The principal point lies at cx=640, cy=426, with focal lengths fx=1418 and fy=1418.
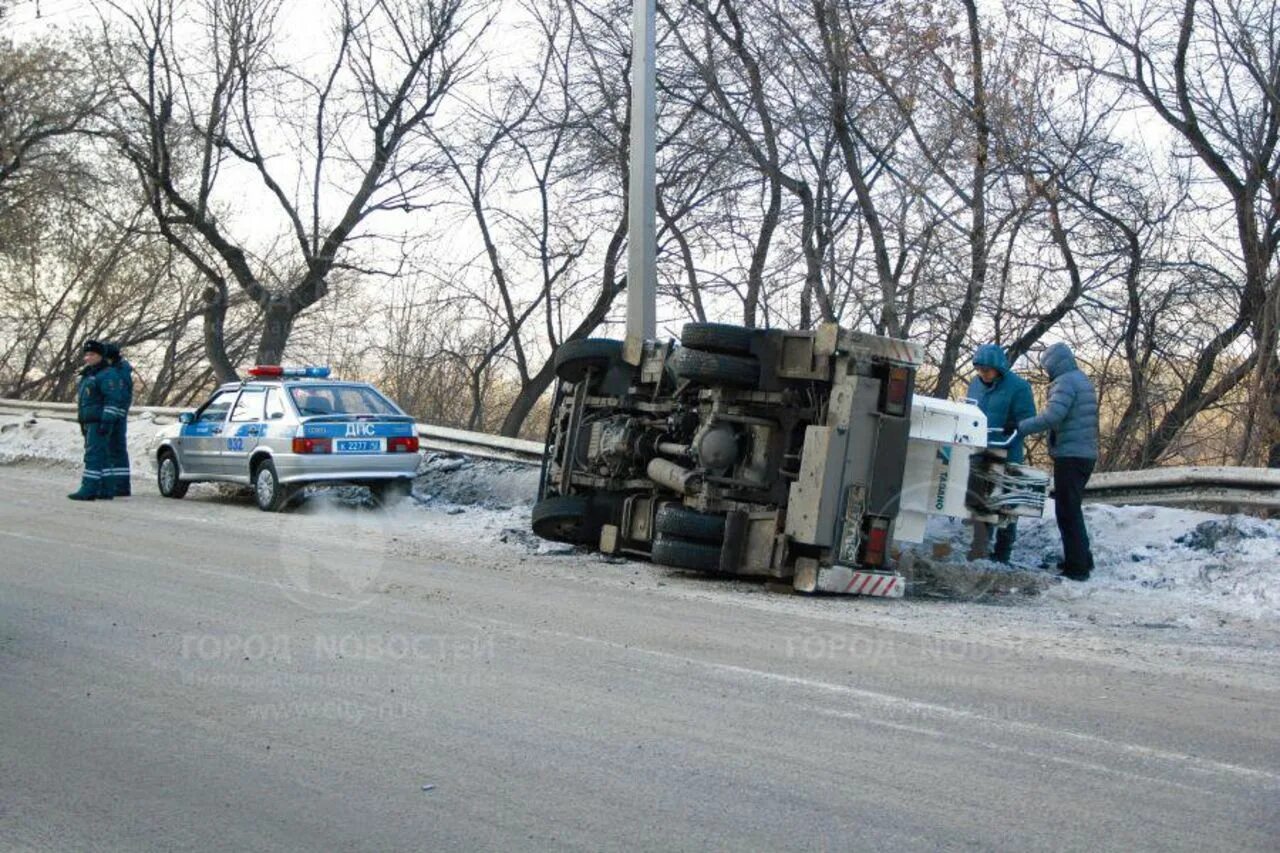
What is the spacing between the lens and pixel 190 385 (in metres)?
42.1

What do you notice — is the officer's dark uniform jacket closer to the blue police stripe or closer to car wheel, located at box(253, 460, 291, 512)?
car wheel, located at box(253, 460, 291, 512)

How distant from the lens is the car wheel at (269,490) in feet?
52.0

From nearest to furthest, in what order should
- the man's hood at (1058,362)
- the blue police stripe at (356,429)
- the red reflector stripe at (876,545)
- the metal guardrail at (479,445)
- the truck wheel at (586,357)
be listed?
the red reflector stripe at (876,545)
the man's hood at (1058,362)
the truck wheel at (586,357)
the blue police stripe at (356,429)
the metal guardrail at (479,445)

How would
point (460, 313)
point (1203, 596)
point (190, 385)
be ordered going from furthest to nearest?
point (190, 385) → point (460, 313) → point (1203, 596)

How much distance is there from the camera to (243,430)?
650 inches

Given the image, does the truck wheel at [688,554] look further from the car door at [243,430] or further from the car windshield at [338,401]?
the car door at [243,430]

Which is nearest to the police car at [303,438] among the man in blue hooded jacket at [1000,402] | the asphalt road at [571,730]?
the asphalt road at [571,730]

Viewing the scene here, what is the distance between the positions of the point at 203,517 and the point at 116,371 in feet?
9.20

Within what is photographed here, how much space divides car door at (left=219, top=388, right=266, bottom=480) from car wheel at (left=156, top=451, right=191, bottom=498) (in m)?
1.19

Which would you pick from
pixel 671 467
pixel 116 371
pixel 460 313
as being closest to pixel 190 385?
pixel 460 313

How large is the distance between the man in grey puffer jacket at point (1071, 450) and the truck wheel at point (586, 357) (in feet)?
11.4

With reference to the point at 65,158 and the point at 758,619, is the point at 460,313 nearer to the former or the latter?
the point at 65,158

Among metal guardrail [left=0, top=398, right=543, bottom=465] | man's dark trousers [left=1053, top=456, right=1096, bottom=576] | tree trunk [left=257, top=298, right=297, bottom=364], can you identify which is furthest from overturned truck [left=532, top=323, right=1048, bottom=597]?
tree trunk [left=257, top=298, right=297, bottom=364]

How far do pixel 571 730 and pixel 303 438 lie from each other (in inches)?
416
